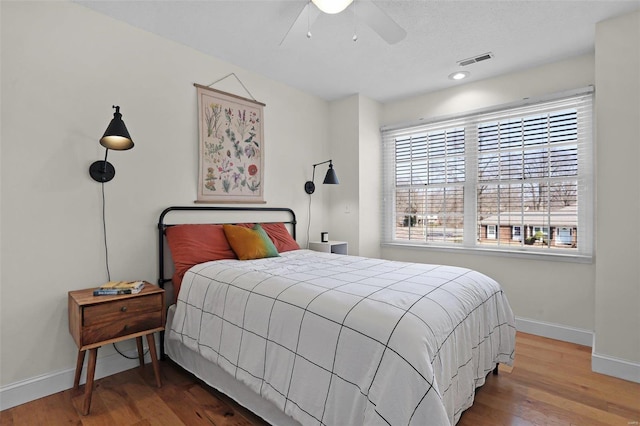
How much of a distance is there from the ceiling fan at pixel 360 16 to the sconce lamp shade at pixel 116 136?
1.26 meters

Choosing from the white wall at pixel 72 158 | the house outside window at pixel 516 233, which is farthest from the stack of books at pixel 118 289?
the house outside window at pixel 516 233

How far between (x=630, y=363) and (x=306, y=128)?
357 centimetres

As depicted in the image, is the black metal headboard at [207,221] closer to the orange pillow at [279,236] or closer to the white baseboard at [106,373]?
the orange pillow at [279,236]

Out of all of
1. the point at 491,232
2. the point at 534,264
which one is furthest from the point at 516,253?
the point at 491,232

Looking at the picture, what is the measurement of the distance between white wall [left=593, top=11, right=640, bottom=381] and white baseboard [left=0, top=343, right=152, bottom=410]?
140 inches

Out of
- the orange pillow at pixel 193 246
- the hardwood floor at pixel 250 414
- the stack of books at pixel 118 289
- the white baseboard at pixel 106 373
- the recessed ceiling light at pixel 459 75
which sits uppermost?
the recessed ceiling light at pixel 459 75

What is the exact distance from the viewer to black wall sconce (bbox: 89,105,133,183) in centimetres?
210

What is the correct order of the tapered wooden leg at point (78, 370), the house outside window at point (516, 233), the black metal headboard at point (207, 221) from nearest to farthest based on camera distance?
the tapered wooden leg at point (78, 370) < the black metal headboard at point (207, 221) < the house outside window at point (516, 233)

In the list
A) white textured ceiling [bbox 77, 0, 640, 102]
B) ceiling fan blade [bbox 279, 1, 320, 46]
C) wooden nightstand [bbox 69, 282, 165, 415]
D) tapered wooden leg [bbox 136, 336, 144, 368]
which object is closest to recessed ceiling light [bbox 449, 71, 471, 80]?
white textured ceiling [bbox 77, 0, 640, 102]

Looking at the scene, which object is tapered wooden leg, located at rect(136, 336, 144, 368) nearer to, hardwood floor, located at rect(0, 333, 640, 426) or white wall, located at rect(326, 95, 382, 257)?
hardwood floor, located at rect(0, 333, 640, 426)

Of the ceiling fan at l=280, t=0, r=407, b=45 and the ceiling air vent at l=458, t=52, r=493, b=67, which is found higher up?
the ceiling air vent at l=458, t=52, r=493, b=67

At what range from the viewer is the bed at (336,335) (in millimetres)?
1274

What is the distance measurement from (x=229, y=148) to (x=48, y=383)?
2.20 m

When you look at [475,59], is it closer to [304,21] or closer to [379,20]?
[379,20]
